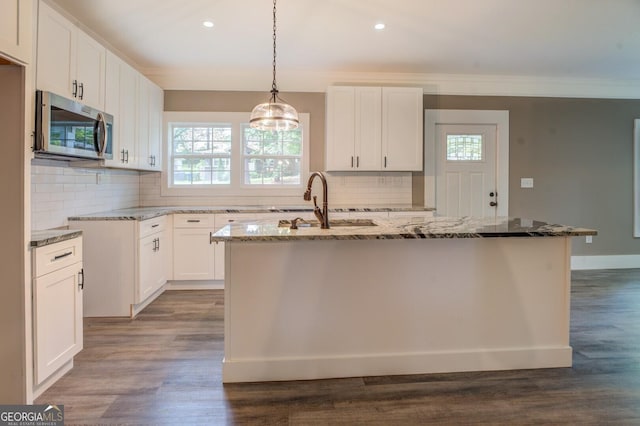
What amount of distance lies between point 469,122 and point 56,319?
479 cm

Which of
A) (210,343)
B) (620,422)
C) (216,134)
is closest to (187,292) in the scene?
(210,343)

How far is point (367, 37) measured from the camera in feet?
11.8

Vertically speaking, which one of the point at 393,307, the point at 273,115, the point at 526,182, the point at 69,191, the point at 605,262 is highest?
the point at 273,115

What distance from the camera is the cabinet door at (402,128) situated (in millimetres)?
4438

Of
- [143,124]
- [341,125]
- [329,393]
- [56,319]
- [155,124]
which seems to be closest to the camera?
[329,393]

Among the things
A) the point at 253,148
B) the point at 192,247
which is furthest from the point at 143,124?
the point at 192,247

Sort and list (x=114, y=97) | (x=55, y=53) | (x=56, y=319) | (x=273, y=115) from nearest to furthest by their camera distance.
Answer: (x=56, y=319)
(x=273, y=115)
(x=55, y=53)
(x=114, y=97)

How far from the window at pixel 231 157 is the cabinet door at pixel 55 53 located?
6.61 ft

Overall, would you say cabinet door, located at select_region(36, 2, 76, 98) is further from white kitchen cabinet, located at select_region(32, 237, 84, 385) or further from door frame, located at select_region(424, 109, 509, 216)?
door frame, located at select_region(424, 109, 509, 216)

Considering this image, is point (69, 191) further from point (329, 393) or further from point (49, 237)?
point (329, 393)

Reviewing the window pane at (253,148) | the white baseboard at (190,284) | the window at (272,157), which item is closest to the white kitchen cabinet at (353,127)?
the window at (272,157)

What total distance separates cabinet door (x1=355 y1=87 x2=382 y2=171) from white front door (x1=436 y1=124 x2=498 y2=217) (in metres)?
1.04

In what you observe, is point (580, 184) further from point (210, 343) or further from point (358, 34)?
point (210, 343)

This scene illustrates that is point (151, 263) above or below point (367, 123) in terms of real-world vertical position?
below
